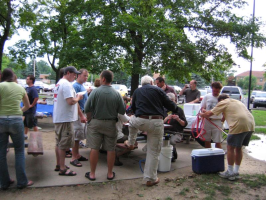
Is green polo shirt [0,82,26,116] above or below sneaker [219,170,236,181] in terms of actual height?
above

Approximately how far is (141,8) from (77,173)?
8.02 meters

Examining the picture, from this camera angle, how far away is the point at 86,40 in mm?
11047

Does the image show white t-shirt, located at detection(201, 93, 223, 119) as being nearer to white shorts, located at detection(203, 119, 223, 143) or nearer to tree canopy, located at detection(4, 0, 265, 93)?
white shorts, located at detection(203, 119, 223, 143)

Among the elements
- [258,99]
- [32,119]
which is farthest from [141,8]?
[258,99]

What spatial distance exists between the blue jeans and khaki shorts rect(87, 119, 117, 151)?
1069 mm

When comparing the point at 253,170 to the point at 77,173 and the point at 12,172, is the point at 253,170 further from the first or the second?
the point at 12,172

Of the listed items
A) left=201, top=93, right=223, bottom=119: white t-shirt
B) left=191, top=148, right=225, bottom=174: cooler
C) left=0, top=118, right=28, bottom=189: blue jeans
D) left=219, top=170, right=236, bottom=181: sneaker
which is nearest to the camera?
left=0, top=118, right=28, bottom=189: blue jeans

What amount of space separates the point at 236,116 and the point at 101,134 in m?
2.42

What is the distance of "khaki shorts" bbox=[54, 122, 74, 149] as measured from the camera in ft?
15.0

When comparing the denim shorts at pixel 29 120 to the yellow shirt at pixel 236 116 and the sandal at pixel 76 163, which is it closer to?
the sandal at pixel 76 163

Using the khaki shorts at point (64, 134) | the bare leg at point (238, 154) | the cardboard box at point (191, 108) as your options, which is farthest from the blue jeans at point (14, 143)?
the cardboard box at point (191, 108)

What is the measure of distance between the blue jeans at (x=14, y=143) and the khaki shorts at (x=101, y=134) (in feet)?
3.51

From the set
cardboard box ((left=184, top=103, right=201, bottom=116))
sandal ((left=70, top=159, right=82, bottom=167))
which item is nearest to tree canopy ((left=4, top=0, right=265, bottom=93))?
cardboard box ((left=184, top=103, right=201, bottom=116))

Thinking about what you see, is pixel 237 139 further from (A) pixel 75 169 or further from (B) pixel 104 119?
(A) pixel 75 169
